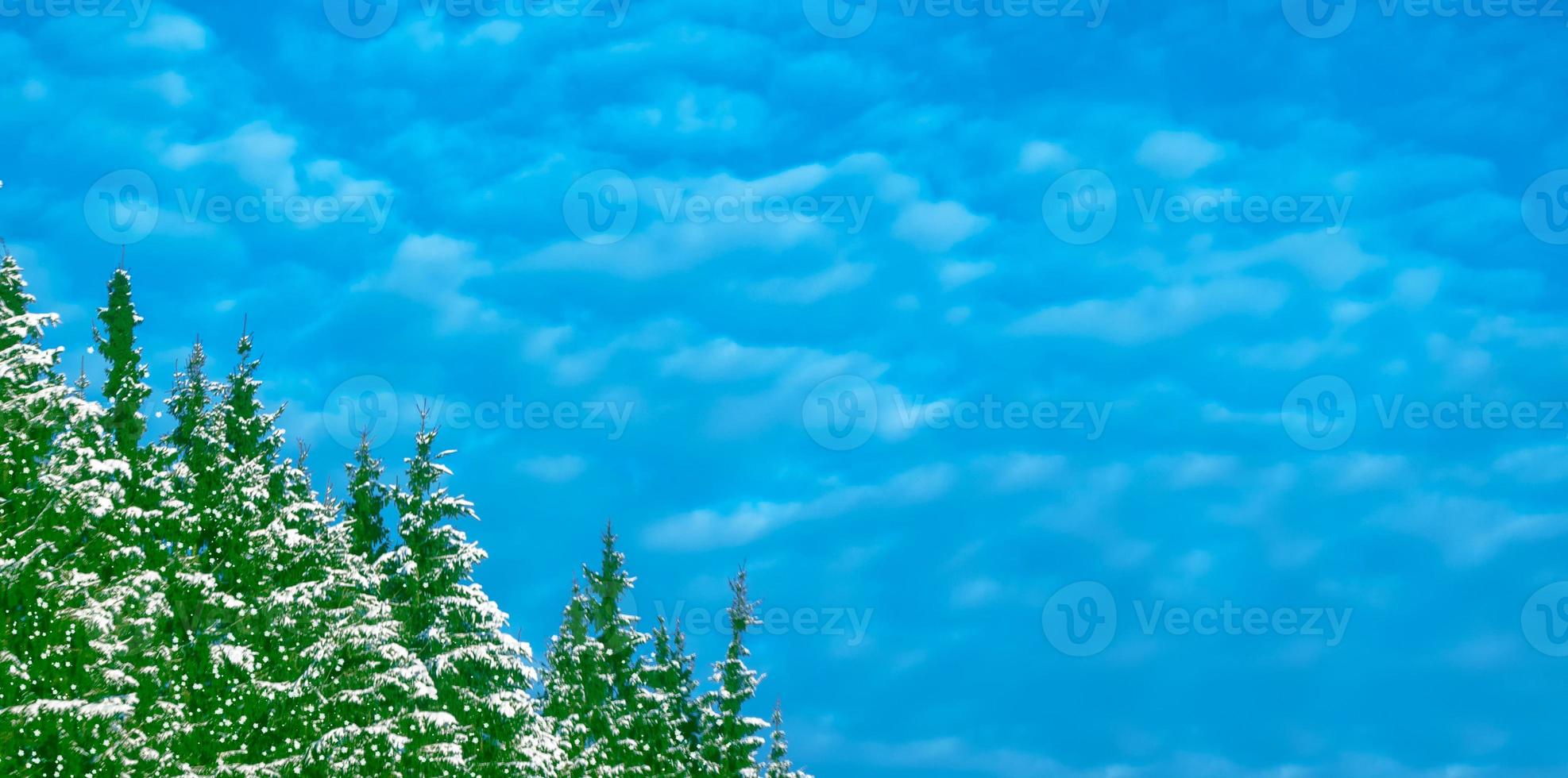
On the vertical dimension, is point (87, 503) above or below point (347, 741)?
above

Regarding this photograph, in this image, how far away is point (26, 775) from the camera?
1753cm

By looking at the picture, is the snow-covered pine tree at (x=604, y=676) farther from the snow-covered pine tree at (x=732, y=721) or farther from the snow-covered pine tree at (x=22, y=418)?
the snow-covered pine tree at (x=22, y=418)

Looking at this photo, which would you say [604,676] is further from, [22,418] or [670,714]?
[22,418]

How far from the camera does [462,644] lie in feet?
79.8

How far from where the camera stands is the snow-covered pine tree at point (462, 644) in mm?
23359

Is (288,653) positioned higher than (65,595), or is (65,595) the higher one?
(288,653)

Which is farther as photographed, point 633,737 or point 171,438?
point 633,737

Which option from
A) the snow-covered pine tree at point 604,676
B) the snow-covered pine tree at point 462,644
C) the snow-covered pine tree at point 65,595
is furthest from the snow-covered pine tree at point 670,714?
the snow-covered pine tree at point 65,595

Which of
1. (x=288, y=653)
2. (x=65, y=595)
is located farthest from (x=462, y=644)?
(x=65, y=595)

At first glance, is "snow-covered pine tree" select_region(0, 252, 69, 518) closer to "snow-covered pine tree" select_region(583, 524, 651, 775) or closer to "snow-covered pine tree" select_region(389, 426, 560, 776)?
"snow-covered pine tree" select_region(389, 426, 560, 776)

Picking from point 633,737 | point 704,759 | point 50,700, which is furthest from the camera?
point 704,759

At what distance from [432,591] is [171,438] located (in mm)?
6393

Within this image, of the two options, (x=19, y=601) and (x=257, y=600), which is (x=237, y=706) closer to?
(x=257, y=600)

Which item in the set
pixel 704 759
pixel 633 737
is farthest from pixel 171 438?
pixel 704 759
